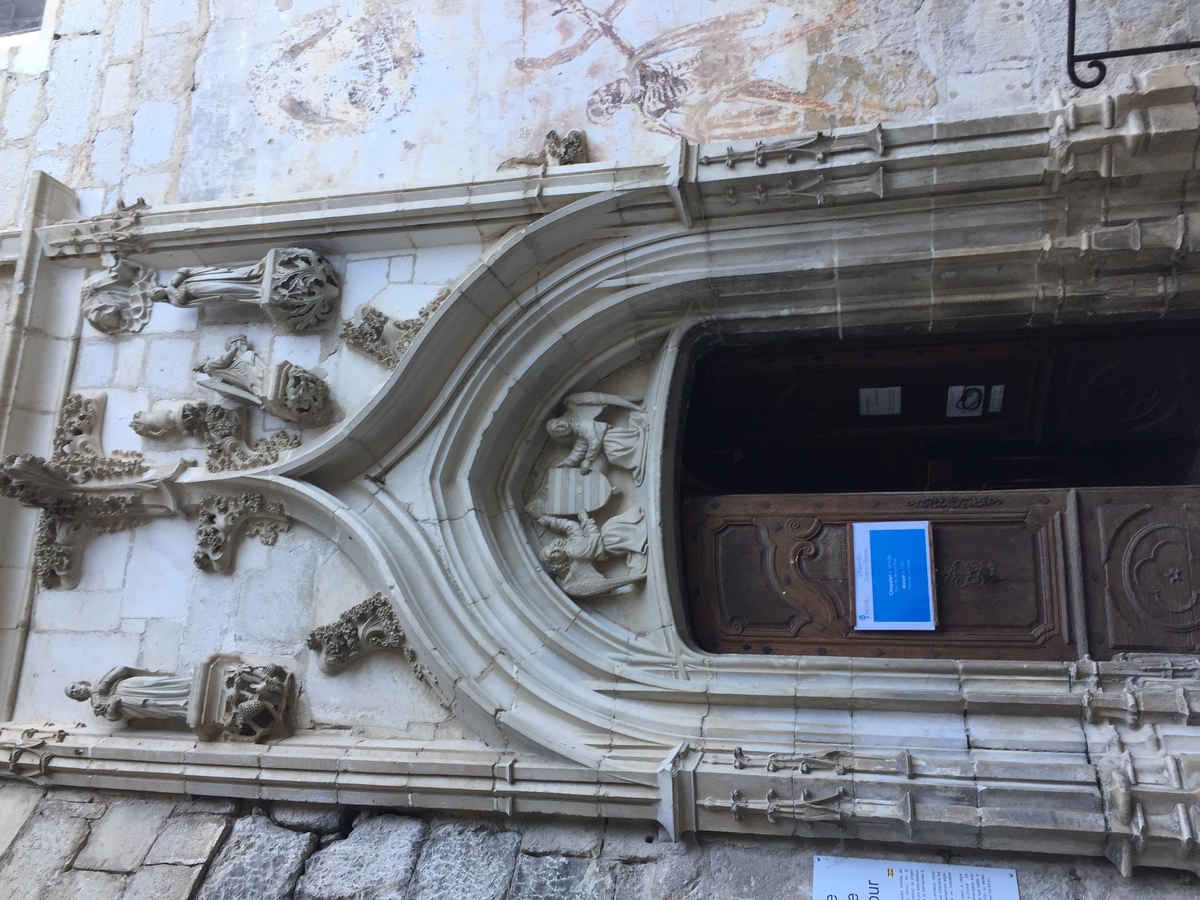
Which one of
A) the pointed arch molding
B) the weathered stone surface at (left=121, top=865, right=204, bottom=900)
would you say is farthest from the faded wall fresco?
the weathered stone surface at (left=121, top=865, right=204, bottom=900)

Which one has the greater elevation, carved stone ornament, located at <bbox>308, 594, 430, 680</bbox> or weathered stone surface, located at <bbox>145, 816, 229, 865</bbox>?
carved stone ornament, located at <bbox>308, 594, 430, 680</bbox>

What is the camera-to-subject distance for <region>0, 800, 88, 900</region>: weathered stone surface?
12.8ft

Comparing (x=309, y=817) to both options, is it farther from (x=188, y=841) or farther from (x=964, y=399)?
(x=964, y=399)

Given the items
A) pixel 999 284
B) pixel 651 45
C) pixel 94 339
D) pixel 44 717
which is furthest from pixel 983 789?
pixel 94 339

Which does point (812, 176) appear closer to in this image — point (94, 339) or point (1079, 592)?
point (1079, 592)

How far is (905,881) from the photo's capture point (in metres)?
3.13

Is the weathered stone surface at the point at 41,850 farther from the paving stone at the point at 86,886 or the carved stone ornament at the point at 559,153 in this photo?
the carved stone ornament at the point at 559,153

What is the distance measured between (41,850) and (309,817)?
1.25 metres

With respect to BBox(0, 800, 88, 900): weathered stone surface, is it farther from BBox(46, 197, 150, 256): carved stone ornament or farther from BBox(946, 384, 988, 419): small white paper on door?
BBox(946, 384, 988, 419): small white paper on door

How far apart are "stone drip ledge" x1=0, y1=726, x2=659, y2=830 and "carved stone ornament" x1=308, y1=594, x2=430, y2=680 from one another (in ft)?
1.16

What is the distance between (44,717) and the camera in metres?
4.37

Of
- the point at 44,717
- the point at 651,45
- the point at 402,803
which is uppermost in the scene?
the point at 651,45

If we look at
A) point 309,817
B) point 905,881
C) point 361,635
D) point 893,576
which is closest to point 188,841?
point 309,817

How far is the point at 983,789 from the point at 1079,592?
1055 mm
